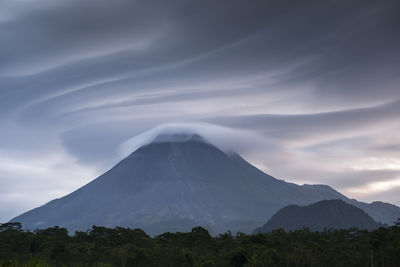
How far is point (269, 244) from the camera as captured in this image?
260 ft

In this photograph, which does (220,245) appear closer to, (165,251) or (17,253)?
(165,251)

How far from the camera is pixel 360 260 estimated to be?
2655 inches

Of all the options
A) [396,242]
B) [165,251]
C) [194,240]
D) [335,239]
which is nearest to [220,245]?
[194,240]

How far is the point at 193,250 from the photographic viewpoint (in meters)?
75.5

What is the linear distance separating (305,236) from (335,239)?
5.36 metres

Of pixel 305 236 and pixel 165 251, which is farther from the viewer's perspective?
pixel 305 236

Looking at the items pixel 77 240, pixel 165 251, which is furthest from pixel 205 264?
pixel 77 240

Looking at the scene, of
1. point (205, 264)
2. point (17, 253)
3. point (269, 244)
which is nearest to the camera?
point (205, 264)

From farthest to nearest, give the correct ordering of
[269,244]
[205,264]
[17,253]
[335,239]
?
[335,239] < [269,244] < [17,253] < [205,264]

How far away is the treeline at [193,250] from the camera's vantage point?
223 feet

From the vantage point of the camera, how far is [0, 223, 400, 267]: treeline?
2672 inches

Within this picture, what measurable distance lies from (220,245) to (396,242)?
26.7m

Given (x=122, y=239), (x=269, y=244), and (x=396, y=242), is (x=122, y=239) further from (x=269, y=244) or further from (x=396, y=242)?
(x=396, y=242)

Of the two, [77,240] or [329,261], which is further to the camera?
[77,240]
